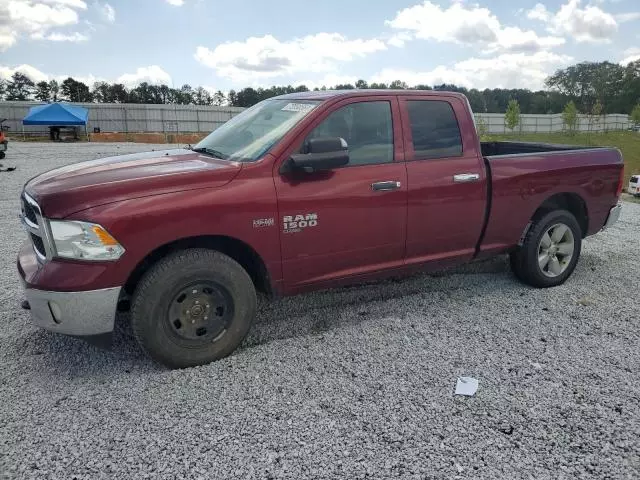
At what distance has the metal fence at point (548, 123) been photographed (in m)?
70.0

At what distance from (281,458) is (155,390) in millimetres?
1058

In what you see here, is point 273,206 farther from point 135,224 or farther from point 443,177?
point 443,177

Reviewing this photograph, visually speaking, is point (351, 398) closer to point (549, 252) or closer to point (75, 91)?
point (549, 252)

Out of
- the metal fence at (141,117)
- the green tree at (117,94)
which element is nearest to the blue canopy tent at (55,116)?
the metal fence at (141,117)

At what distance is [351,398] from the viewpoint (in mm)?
3006

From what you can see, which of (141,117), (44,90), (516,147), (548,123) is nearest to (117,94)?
(44,90)

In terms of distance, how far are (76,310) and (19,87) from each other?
94.6 metres

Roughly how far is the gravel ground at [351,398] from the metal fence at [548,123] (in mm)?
66765

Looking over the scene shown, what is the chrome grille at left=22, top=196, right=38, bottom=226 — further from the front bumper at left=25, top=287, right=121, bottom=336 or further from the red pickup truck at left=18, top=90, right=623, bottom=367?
the front bumper at left=25, top=287, right=121, bottom=336

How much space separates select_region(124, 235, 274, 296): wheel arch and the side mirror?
632mm

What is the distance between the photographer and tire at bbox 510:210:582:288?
4.76 metres

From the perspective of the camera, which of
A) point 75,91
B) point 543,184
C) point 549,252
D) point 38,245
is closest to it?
point 38,245

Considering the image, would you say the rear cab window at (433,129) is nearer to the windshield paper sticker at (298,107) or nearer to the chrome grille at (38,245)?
the windshield paper sticker at (298,107)

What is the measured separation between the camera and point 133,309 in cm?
313
